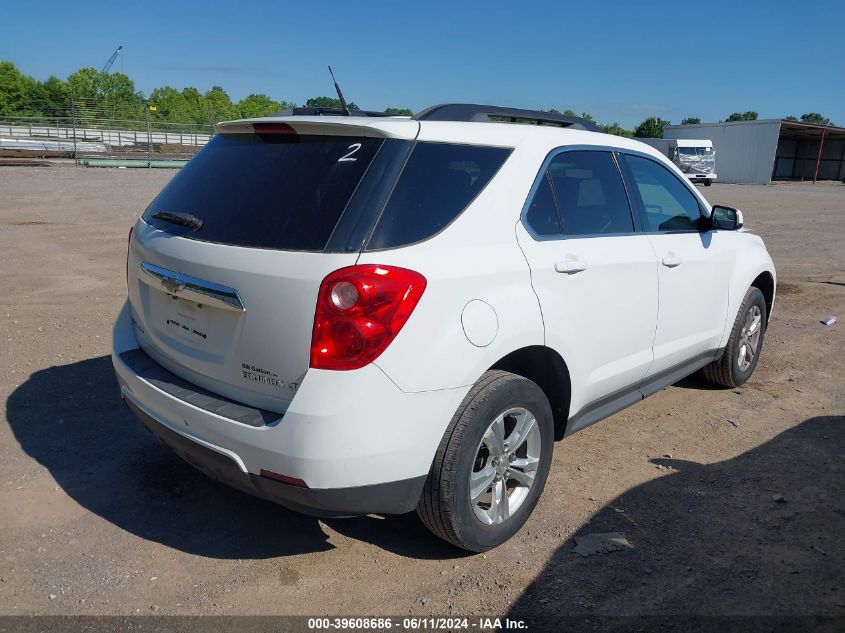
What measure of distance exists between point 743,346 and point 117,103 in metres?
37.5

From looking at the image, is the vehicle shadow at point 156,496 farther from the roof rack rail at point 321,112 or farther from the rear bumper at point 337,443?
the roof rack rail at point 321,112

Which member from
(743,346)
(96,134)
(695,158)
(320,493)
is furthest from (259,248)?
(695,158)

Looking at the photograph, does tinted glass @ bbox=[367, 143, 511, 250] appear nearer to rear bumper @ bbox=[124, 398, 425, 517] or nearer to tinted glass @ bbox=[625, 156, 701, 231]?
rear bumper @ bbox=[124, 398, 425, 517]

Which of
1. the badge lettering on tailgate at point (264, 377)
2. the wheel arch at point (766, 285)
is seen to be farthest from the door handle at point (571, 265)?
the wheel arch at point (766, 285)

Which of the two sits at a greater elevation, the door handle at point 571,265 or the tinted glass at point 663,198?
the tinted glass at point 663,198

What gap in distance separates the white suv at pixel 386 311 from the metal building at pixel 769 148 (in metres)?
50.8

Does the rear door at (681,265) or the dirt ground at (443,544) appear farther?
the rear door at (681,265)

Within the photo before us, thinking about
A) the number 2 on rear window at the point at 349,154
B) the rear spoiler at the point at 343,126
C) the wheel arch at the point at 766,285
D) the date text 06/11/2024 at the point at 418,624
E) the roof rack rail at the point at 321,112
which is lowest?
the date text 06/11/2024 at the point at 418,624

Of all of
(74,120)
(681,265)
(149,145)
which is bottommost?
(681,265)

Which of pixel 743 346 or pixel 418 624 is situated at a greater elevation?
pixel 743 346

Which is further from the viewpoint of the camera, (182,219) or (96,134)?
(96,134)

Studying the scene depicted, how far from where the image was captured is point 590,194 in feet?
12.1

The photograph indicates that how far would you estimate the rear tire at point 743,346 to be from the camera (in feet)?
16.6

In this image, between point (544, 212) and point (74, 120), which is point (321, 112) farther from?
point (74, 120)
